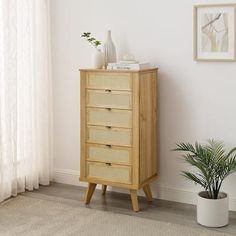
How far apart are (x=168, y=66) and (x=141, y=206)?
1124mm

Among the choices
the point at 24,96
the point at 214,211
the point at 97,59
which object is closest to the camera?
the point at 214,211

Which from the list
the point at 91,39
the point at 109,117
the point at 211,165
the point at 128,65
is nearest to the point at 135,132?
the point at 109,117

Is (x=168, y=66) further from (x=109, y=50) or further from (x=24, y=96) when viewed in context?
(x=24, y=96)

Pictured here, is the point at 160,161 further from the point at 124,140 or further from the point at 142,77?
the point at 142,77

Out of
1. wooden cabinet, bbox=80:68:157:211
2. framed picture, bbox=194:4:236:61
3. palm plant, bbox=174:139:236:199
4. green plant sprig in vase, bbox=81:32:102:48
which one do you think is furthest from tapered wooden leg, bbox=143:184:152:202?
green plant sprig in vase, bbox=81:32:102:48

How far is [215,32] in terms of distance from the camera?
12.7 feet

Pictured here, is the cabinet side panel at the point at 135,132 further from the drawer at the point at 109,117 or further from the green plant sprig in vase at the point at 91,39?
the green plant sprig in vase at the point at 91,39

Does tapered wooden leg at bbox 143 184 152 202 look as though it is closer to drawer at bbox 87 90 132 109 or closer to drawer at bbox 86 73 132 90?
drawer at bbox 87 90 132 109

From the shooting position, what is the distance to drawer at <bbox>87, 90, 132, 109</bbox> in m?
3.88

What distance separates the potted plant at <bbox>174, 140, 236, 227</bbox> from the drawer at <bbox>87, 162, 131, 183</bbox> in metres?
0.46

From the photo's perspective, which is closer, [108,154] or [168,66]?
[108,154]

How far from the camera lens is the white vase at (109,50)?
414 centimetres

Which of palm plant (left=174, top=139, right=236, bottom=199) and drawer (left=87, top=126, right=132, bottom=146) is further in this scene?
drawer (left=87, top=126, right=132, bottom=146)

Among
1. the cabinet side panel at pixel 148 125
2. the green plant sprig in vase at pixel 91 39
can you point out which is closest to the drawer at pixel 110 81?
the cabinet side panel at pixel 148 125
